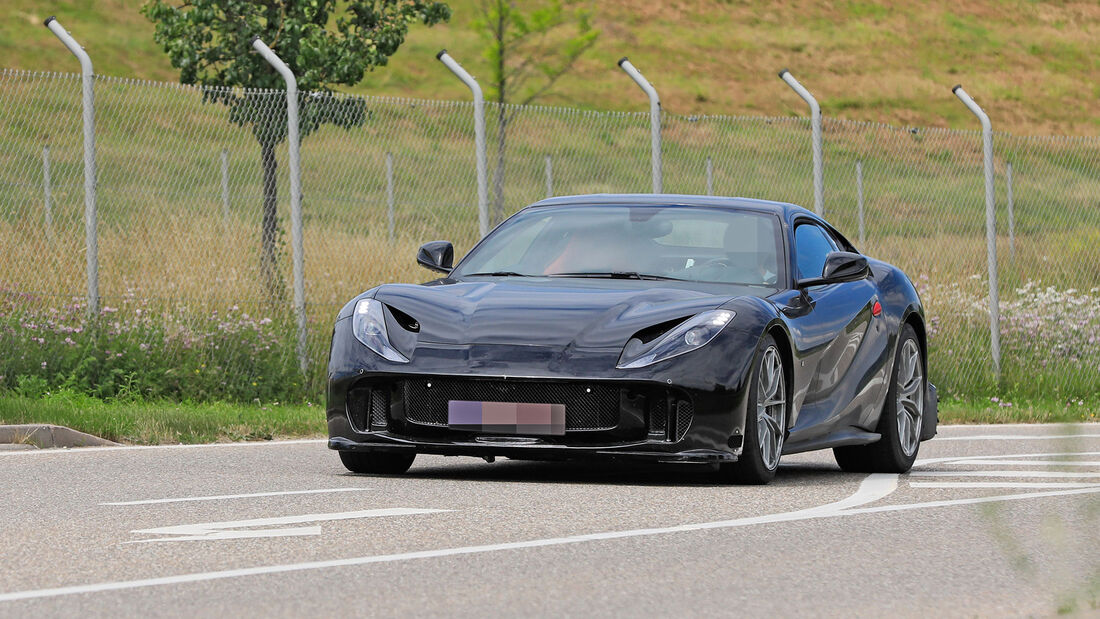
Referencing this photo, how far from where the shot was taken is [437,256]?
404 inches

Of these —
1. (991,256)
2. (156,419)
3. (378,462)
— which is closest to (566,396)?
(378,462)

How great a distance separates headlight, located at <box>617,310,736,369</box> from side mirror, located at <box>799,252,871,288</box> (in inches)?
39.5

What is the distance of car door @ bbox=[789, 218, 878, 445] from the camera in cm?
970

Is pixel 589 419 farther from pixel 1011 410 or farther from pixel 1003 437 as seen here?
pixel 1011 410

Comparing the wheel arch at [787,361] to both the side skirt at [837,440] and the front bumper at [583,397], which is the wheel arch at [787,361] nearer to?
the side skirt at [837,440]

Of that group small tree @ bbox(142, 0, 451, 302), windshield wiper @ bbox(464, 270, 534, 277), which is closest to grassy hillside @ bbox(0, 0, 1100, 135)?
small tree @ bbox(142, 0, 451, 302)

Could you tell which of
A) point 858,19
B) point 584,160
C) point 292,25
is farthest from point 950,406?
point 858,19

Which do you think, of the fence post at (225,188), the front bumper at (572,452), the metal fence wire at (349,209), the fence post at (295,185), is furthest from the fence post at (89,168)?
the front bumper at (572,452)

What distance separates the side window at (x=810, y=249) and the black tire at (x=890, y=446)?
641mm

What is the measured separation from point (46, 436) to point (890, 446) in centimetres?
488

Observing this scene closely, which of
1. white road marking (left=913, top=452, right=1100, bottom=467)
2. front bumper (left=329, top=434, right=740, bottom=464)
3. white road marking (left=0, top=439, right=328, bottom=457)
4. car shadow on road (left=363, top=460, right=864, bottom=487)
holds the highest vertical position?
front bumper (left=329, top=434, right=740, bottom=464)

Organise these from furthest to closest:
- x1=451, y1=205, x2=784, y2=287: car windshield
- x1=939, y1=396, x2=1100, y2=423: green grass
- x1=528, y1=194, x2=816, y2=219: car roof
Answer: x1=939, y1=396, x2=1100, y2=423: green grass
x1=528, y1=194, x2=816, y2=219: car roof
x1=451, y1=205, x2=784, y2=287: car windshield

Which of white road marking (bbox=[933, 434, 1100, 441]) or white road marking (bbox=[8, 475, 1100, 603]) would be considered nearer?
white road marking (bbox=[8, 475, 1100, 603])

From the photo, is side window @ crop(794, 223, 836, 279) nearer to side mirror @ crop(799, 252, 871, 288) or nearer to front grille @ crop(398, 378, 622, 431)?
side mirror @ crop(799, 252, 871, 288)
